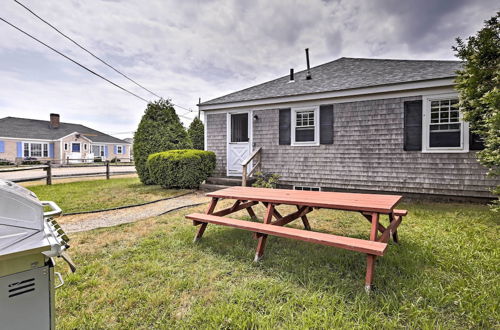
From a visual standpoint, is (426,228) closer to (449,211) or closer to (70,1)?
(449,211)

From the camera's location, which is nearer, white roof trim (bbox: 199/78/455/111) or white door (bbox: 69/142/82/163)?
white roof trim (bbox: 199/78/455/111)

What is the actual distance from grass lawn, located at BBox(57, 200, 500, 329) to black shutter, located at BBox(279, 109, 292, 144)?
466 cm

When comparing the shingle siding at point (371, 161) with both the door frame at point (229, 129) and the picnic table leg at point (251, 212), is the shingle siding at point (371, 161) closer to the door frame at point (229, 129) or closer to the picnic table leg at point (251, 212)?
the door frame at point (229, 129)

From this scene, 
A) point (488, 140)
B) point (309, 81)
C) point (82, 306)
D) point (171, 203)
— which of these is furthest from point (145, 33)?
point (488, 140)

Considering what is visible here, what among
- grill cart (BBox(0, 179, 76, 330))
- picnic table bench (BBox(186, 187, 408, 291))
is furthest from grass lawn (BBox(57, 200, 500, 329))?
grill cart (BBox(0, 179, 76, 330))

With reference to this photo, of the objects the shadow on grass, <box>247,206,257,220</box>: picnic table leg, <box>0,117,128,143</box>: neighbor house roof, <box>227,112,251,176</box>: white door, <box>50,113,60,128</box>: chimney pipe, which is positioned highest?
<box>50,113,60,128</box>: chimney pipe

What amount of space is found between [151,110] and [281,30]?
615cm

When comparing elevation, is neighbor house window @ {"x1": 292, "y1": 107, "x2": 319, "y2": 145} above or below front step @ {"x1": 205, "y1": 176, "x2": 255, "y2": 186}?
above

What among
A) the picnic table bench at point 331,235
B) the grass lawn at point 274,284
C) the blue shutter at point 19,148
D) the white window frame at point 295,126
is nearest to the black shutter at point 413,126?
the white window frame at point 295,126

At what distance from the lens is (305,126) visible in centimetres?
734

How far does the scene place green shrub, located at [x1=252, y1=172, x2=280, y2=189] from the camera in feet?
24.0

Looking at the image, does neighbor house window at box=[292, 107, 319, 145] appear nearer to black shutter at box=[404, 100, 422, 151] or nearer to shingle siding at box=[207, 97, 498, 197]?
shingle siding at box=[207, 97, 498, 197]

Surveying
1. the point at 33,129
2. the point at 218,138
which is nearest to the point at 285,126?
the point at 218,138

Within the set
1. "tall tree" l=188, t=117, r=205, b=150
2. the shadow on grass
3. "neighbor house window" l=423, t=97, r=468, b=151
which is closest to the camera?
the shadow on grass
